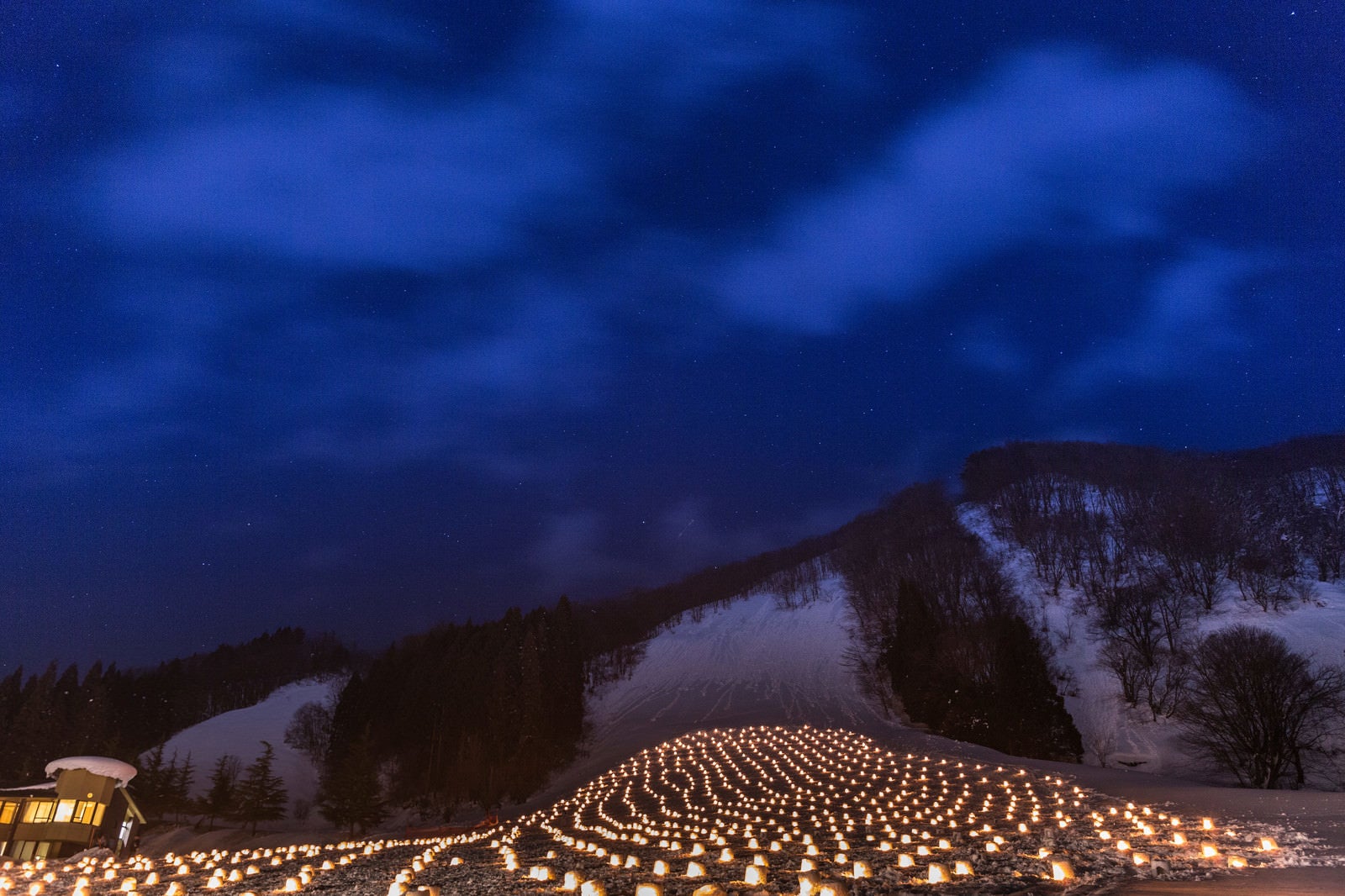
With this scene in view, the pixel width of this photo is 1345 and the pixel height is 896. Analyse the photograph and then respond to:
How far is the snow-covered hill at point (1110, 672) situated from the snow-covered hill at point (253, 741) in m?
67.9

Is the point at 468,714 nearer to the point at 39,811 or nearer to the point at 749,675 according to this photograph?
the point at 749,675

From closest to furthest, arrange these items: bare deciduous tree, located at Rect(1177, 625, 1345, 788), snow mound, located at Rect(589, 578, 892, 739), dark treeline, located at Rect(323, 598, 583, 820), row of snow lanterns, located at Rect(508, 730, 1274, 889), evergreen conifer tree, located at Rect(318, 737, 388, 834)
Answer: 1. row of snow lanterns, located at Rect(508, 730, 1274, 889)
2. bare deciduous tree, located at Rect(1177, 625, 1345, 788)
3. evergreen conifer tree, located at Rect(318, 737, 388, 834)
4. dark treeline, located at Rect(323, 598, 583, 820)
5. snow mound, located at Rect(589, 578, 892, 739)

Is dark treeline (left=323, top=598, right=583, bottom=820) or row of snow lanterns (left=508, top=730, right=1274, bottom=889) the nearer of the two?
row of snow lanterns (left=508, top=730, right=1274, bottom=889)

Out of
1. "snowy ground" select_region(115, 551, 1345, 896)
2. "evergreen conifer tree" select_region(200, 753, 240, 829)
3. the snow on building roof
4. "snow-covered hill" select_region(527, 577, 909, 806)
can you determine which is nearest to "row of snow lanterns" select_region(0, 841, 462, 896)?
"snowy ground" select_region(115, 551, 1345, 896)

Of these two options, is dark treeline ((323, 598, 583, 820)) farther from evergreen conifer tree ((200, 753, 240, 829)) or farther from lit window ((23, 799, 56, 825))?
lit window ((23, 799, 56, 825))

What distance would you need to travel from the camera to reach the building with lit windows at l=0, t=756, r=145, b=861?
31.3 metres

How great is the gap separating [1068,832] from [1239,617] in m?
61.1

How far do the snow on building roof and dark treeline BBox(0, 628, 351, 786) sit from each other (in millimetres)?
26463

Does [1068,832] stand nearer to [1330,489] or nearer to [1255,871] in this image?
[1255,871]

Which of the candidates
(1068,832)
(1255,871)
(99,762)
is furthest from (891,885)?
(99,762)

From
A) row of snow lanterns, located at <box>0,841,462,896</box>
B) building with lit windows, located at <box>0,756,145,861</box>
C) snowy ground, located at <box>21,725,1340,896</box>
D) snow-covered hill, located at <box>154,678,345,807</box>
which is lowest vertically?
snow-covered hill, located at <box>154,678,345,807</box>

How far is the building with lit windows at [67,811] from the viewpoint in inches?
1233

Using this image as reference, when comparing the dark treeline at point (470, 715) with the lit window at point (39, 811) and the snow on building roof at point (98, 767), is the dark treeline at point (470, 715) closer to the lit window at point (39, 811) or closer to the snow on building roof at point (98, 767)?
the snow on building roof at point (98, 767)

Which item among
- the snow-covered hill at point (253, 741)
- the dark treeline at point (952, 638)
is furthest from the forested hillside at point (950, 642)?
the snow-covered hill at point (253, 741)
